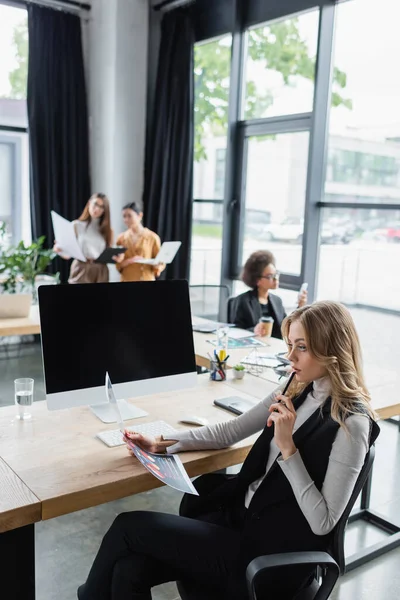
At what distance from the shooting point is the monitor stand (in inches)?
76.2

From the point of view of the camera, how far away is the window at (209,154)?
534 centimetres

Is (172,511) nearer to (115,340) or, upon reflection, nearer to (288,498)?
(115,340)

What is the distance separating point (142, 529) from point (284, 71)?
4.17 m

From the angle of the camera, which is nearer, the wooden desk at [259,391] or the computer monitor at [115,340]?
the computer monitor at [115,340]

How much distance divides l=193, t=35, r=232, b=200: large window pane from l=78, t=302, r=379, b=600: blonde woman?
403 centimetres

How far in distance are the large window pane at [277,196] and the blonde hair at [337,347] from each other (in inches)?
127

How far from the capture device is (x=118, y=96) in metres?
5.59

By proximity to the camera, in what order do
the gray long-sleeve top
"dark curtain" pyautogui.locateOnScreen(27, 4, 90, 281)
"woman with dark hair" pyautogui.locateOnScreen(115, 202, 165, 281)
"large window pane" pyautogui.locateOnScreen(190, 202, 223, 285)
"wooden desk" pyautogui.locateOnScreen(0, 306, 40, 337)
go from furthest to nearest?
"large window pane" pyautogui.locateOnScreen(190, 202, 223, 285) → "dark curtain" pyautogui.locateOnScreen(27, 4, 90, 281) → "woman with dark hair" pyautogui.locateOnScreen(115, 202, 165, 281) → "wooden desk" pyautogui.locateOnScreen(0, 306, 40, 337) → the gray long-sleeve top

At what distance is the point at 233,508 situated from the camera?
1.69 meters

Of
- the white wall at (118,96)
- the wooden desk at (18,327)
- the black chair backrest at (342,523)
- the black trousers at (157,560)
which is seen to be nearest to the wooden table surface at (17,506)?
the black trousers at (157,560)

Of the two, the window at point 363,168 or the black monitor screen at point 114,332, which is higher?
the window at point 363,168

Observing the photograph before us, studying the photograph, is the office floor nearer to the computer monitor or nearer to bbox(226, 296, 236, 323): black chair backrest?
the computer monitor

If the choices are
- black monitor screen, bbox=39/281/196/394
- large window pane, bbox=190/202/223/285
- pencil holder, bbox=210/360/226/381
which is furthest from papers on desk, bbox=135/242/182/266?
black monitor screen, bbox=39/281/196/394

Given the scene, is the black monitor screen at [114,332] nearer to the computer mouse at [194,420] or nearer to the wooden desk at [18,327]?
the computer mouse at [194,420]
